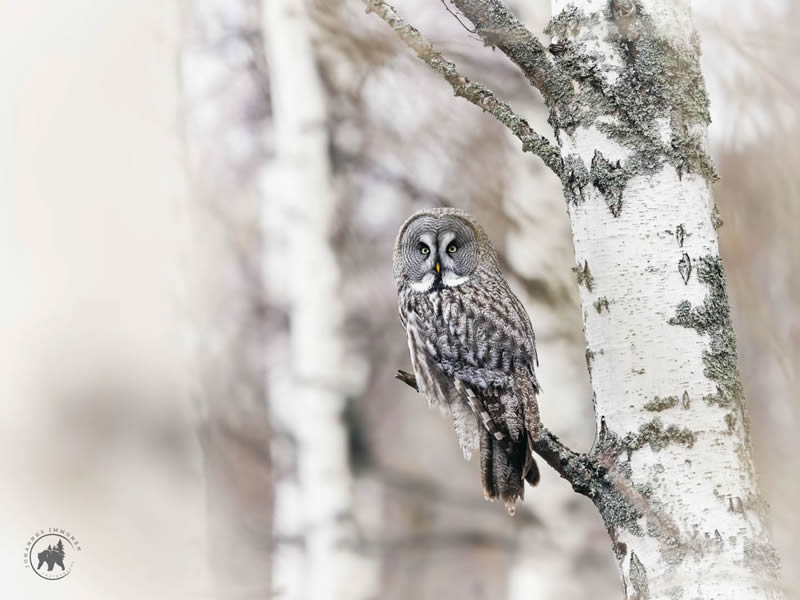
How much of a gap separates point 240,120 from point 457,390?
10.4 feet

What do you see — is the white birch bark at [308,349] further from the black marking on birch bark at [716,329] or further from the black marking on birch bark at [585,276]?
the black marking on birch bark at [716,329]

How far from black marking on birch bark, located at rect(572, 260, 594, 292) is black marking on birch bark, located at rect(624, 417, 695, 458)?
275 mm

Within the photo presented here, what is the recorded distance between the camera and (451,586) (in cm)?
493

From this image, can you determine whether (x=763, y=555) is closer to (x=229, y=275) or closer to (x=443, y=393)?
(x=443, y=393)

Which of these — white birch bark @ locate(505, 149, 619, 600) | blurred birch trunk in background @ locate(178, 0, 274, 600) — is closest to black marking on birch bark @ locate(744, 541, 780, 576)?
white birch bark @ locate(505, 149, 619, 600)

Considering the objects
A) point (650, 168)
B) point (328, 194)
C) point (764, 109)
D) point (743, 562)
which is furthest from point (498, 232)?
point (743, 562)

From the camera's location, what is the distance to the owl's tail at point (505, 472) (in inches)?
84.6

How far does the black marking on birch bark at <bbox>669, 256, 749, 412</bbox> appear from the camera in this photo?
62.6 inches

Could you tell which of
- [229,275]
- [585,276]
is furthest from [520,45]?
[229,275]

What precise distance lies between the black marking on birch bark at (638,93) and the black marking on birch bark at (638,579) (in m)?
0.69

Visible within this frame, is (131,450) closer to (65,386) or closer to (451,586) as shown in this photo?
(65,386)

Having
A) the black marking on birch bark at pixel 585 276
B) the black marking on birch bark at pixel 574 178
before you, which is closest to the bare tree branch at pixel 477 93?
the black marking on birch bark at pixel 574 178

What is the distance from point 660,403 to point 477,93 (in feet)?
2.45

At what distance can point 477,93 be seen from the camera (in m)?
1.88
